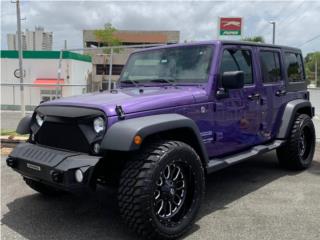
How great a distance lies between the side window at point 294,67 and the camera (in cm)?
659

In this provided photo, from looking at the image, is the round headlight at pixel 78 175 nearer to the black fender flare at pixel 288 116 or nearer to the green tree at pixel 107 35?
the black fender flare at pixel 288 116

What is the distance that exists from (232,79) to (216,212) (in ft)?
4.93

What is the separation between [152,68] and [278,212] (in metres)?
2.34

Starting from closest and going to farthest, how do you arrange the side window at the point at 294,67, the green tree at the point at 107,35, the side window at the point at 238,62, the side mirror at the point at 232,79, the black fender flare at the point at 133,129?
the black fender flare at the point at 133,129
the side mirror at the point at 232,79
the side window at the point at 238,62
the side window at the point at 294,67
the green tree at the point at 107,35

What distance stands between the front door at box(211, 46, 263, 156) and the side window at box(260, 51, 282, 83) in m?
0.28

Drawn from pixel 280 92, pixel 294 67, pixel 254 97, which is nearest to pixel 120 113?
pixel 254 97

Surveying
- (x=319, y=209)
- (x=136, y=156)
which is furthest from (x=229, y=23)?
(x=136, y=156)

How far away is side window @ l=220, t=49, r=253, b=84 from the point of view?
16.6 feet

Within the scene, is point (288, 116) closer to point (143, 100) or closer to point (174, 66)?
point (174, 66)

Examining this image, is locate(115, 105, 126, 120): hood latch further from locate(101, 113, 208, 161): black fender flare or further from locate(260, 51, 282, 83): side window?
A: locate(260, 51, 282, 83): side window

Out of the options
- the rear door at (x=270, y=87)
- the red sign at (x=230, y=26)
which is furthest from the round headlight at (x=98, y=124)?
the red sign at (x=230, y=26)

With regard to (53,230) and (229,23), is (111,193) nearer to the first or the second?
(53,230)

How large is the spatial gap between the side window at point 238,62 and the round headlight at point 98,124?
1.81 meters

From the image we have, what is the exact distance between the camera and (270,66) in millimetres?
6035
